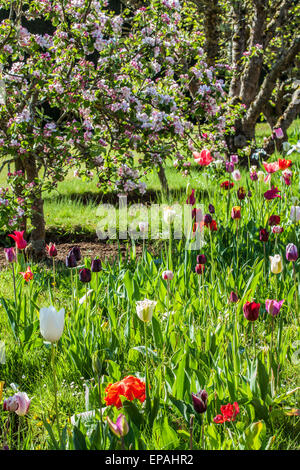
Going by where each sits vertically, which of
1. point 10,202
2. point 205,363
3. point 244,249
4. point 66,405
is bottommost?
point 66,405

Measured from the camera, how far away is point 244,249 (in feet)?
10.3

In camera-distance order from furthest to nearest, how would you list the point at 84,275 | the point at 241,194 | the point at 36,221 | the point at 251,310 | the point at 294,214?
the point at 36,221 < the point at 241,194 < the point at 294,214 < the point at 84,275 < the point at 251,310

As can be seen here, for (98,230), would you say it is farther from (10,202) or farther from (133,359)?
(133,359)

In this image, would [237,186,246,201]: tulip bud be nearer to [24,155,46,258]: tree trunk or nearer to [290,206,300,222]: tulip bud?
[290,206,300,222]: tulip bud

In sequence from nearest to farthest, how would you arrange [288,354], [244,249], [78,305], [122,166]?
[288,354] → [78,305] → [244,249] → [122,166]

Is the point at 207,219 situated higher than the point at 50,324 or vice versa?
the point at 207,219

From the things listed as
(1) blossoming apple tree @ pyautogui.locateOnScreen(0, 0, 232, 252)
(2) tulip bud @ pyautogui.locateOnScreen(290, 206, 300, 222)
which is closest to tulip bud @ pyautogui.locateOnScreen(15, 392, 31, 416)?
(2) tulip bud @ pyautogui.locateOnScreen(290, 206, 300, 222)

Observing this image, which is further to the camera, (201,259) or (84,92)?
(84,92)

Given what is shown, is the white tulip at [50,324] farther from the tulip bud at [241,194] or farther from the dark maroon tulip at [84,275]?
the tulip bud at [241,194]

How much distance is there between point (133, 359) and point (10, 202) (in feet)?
5.88

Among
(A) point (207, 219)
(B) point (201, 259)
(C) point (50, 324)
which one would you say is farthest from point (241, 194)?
(C) point (50, 324)

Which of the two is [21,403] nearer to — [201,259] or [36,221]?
[201,259]

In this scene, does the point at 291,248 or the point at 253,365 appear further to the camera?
the point at 291,248
